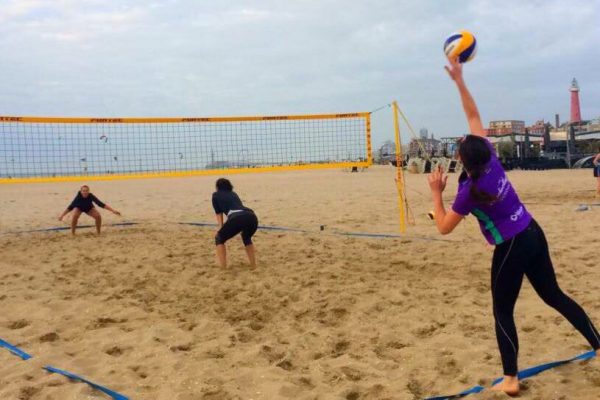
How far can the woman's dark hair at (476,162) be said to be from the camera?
8.16ft

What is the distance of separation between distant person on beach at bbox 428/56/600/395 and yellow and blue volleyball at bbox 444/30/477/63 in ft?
2.88

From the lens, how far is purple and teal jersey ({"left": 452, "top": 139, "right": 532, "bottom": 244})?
8.24 ft

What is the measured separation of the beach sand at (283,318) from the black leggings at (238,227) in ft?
1.16

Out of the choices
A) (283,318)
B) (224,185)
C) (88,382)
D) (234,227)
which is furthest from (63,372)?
(224,185)

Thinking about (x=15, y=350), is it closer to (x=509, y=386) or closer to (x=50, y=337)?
(x=50, y=337)

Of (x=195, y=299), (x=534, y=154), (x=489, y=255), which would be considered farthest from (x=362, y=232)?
(x=534, y=154)

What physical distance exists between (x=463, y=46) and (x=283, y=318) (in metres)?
2.43

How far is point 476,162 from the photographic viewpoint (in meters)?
2.49

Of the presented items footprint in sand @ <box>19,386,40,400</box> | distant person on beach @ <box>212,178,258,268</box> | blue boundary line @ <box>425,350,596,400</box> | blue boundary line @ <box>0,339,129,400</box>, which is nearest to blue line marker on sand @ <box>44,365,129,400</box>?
blue boundary line @ <box>0,339,129,400</box>

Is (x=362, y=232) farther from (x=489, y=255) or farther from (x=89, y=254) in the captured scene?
(x=89, y=254)

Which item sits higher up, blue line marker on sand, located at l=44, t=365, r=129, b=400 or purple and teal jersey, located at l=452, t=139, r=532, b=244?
purple and teal jersey, located at l=452, t=139, r=532, b=244

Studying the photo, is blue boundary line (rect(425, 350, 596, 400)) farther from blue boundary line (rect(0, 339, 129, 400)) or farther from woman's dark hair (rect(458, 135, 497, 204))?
blue boundary line (rect(0, 339, 129, 400))

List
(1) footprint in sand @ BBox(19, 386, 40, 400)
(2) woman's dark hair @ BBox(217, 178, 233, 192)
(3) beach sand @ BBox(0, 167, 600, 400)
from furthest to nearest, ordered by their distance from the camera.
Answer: (2) woman's dark hair @ BBox(217, 178, 233, 192)
(3) beach sand @ BBox(0, 167, 600, 400)
(1) footprint in sand @ BBox(19, 386, 40, 400)

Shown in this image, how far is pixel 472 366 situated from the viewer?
2986 mm
